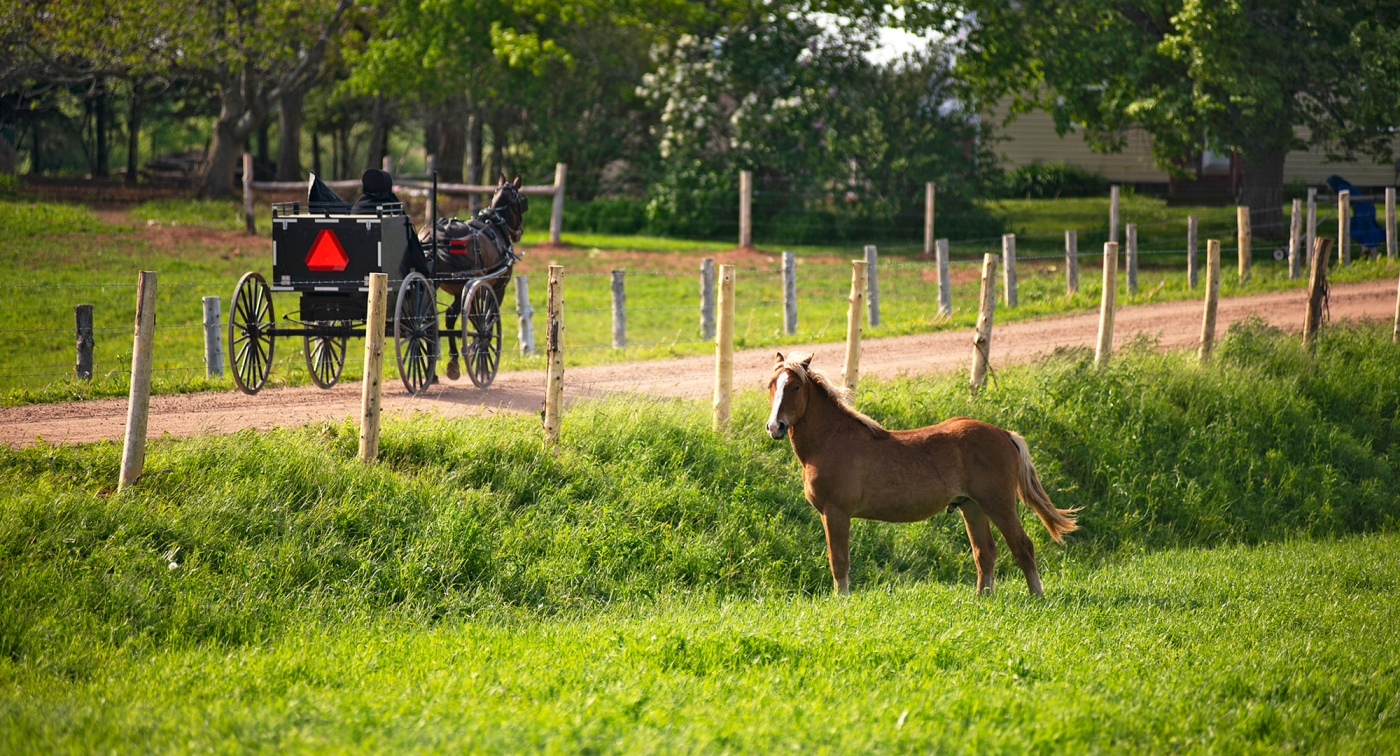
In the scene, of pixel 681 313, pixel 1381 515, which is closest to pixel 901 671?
pixel 1381 515

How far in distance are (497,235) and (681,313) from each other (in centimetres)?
663

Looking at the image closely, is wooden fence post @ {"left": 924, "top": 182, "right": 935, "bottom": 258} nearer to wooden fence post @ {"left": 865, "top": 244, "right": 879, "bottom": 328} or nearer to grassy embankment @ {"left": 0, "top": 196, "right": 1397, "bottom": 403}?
grassy embankment @ {"left": 0, "top": 196, "right": 1397, "bottom": 403}

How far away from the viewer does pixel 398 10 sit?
30.4m

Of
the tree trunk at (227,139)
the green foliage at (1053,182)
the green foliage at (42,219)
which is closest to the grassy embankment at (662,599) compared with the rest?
the green foliage at (42,219)

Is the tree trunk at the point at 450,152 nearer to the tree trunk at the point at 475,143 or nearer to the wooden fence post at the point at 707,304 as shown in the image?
the tree trunk at the point at 475,143

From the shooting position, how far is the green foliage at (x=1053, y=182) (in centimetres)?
3559

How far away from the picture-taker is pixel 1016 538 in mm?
7754

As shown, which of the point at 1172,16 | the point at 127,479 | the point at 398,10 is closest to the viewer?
the point at 127,479

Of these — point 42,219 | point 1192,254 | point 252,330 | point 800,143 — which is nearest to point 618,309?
point 252,330

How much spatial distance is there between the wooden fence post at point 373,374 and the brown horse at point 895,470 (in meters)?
3.24

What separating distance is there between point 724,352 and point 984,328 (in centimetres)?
313

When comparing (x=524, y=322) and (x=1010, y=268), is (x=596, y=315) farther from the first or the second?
(x=1010, y=268)

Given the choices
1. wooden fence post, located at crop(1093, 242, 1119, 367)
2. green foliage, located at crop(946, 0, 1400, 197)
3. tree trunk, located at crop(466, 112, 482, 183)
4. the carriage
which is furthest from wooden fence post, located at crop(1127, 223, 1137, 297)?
tree trunk, located at crop(466, 112, 482, 183)

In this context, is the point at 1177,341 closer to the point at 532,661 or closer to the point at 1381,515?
the point at 1381,515
